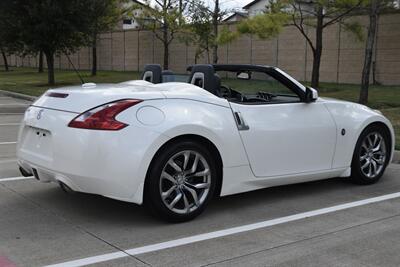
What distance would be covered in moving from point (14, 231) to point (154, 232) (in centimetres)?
119

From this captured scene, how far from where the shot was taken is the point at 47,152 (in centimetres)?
480

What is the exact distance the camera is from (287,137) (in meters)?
5.55

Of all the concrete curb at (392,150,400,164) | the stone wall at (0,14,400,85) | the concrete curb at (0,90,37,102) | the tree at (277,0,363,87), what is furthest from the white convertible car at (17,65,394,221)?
the stone wall at (0,14,400,85)

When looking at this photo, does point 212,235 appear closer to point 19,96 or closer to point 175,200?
point 175,200

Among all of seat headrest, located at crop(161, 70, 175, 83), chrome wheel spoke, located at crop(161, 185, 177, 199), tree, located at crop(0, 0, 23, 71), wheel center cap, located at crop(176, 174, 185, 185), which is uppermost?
tree, located at crop(0, 0, 23, 71)

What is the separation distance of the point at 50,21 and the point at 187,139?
63.2 feet

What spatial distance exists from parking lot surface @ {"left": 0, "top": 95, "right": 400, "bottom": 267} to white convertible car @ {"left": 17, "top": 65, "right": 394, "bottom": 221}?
10.7 inches

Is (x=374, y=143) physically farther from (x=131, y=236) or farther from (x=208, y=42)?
(x=208, y=42)

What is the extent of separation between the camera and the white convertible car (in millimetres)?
4543

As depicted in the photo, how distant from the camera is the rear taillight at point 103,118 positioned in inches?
179

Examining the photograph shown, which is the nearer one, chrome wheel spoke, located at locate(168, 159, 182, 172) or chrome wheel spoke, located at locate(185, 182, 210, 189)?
chrome wheel spoke, located at locate(168, 159, 182, 172)

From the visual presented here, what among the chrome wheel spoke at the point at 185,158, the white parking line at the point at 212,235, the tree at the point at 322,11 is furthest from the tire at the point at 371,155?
the tree at the point at 322,11

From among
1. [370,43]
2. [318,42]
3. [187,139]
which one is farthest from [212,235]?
[318,42]

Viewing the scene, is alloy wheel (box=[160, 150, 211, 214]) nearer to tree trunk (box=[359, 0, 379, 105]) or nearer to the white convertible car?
the white convertible car
